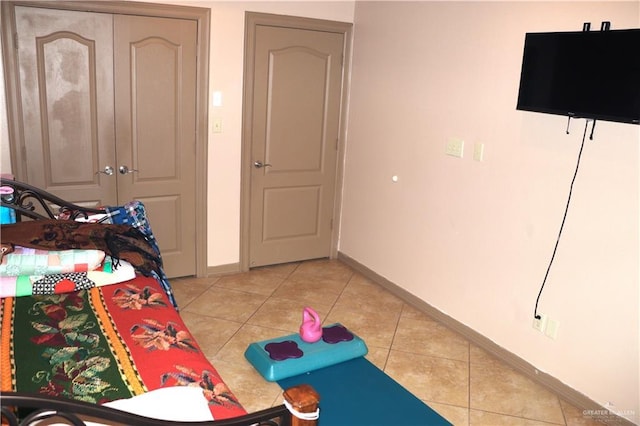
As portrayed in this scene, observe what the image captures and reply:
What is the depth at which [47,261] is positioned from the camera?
2377 millimetres

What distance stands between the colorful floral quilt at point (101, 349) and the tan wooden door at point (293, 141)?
2374mm

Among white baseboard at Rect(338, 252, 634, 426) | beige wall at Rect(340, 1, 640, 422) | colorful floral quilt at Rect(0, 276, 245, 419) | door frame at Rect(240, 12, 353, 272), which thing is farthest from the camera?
door frame at Rect(240, 12, 353, 272)

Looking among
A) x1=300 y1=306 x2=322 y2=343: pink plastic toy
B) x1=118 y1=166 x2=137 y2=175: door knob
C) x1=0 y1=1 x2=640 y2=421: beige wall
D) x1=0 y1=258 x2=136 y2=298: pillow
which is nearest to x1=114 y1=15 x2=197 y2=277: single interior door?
x1=118 y1=166 x2=137 y2=175: door knob

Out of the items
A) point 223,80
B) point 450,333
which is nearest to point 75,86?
point 223,80

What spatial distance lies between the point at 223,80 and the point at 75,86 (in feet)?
3.41

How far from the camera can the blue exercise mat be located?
2762 millimetres

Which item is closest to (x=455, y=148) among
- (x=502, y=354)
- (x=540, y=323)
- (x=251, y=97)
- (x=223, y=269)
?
(x=540, y=323)

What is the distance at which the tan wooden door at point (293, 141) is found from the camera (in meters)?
4.43

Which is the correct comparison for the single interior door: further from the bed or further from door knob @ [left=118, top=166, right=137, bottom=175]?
the bed

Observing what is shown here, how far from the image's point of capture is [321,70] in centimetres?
462

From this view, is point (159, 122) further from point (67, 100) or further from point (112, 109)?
point (67, 100)

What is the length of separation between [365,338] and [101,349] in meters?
2.08

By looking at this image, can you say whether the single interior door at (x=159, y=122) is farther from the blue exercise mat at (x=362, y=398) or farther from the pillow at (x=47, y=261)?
the blue exercise mat at (x=362, y=398)

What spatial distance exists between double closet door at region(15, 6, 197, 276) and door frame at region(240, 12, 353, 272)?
0.41 meters
